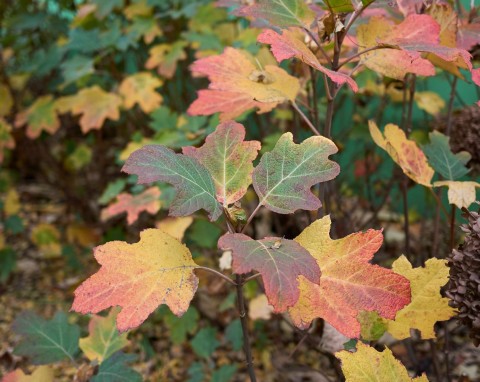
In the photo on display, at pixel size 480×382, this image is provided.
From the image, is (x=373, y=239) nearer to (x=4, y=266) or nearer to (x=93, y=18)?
(x=93, y=18)

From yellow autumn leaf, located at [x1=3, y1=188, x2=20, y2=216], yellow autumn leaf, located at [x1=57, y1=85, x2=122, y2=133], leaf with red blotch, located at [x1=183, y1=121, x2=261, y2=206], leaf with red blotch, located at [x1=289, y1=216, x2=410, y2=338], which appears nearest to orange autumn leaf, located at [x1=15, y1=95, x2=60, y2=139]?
yellow autumn leaf, located at [x1=57, y1=85, x2=122, y2=133]

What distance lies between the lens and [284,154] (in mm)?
742

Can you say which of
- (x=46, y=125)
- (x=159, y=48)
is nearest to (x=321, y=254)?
(x=159, y=48)

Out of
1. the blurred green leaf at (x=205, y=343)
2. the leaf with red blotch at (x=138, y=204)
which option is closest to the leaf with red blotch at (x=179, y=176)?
the leaf with red blotch at (x=138, y=204)

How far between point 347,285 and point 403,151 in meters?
0.33

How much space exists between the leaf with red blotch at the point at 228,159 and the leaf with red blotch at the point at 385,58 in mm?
245

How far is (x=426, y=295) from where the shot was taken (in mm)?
815

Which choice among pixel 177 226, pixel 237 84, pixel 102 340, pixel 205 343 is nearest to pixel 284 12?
pixel 237 84

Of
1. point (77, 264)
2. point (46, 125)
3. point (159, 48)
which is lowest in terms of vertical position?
point (77, 264)

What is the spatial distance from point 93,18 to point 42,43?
1.93 feet

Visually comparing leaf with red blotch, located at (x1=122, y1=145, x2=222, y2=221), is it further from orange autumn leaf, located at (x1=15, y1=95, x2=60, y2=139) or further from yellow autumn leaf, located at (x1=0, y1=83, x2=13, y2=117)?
yellow autumn leaf, located at (x1=0, y1=83, x2=13, y2=117)

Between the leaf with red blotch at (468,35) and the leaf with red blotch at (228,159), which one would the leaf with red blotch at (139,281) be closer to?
the leaf with red blotch at (228,159)

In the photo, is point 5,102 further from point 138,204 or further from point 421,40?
point 421,40

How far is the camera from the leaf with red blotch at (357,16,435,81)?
2.79 ft
